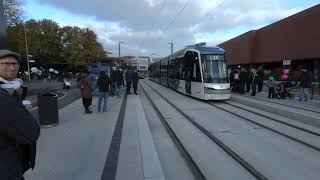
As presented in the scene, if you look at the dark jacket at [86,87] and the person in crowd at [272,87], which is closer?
the dark jacket at [86,87]

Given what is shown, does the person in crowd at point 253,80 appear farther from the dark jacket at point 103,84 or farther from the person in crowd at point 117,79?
the dark jacket at point 103,84

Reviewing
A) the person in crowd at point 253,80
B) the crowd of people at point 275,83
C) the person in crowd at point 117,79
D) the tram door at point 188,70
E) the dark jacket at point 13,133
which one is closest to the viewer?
the dark jacket at point 13,133

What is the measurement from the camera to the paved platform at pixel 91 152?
7.05 metres

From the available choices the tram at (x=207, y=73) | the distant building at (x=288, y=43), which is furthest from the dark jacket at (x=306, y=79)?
the distant building at (x=288, y=43)

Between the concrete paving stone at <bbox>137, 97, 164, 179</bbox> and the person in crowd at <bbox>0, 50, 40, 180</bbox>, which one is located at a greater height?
the person in crowd at <bbox>0, 50, 40, 180</bbox>

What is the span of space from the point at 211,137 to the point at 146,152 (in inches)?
122

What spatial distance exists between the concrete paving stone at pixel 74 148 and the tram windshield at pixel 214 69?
856cm

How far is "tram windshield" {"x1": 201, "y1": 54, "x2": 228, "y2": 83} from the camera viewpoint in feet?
72.8

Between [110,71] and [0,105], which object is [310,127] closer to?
[0,105]

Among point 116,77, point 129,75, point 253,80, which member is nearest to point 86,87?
point 116,77

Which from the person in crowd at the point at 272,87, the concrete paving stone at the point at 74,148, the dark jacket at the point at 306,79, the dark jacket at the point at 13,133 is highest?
the dark jacket at the point at 13,133

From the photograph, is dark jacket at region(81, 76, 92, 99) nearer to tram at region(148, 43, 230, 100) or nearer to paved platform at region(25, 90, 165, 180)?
paved platform at region(25, 90, 165, 180)

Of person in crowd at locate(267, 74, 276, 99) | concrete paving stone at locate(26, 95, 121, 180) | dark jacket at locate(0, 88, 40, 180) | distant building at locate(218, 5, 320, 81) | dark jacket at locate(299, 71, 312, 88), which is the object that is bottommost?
concrete paving stone at locate(26, 95, 121, 180)

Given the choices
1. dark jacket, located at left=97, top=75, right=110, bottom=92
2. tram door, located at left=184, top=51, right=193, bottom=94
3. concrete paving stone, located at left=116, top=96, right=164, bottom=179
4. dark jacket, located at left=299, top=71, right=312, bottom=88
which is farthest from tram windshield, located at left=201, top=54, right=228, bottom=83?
concrete paving stone, located at left=116, top=96, right=164, bottom=179
